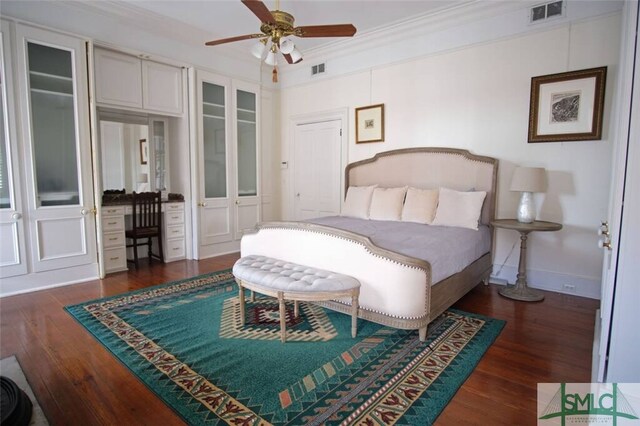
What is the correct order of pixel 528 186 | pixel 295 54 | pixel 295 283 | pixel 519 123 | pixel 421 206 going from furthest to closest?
pixel 421 206 → pixel 519 123 → pixel 528 186 → pixel 295 54 → pixel 295 283

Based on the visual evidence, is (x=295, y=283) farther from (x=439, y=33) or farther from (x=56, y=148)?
(x=439, y=33)

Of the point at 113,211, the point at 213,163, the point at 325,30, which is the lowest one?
the point at 113,211

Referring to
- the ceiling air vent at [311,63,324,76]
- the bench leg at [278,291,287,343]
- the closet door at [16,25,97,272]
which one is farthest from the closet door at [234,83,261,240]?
the bench leg at [278,291,287,343]

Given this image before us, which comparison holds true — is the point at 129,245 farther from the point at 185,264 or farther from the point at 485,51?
the point at 485,51

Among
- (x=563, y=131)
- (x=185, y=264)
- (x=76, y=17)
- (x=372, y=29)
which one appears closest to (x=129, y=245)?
(x=185, y=264)

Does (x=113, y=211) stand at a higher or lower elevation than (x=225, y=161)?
lower

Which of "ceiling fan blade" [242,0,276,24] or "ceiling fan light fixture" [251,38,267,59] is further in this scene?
"ceiling fan light fixture" [251,38,267,59]

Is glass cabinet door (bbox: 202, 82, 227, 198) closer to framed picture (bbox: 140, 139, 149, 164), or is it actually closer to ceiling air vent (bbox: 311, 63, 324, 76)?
framed picture (bbox: 140, 139, 149, 164)

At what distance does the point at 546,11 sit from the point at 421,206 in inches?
89.2

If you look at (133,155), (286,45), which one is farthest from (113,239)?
(286,45)

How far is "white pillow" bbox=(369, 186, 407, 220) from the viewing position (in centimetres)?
407

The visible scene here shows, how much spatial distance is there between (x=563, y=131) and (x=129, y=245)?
5.20 metres

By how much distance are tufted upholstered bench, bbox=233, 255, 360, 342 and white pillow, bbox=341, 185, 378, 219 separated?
1.78 metres

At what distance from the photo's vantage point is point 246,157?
5.55 m
